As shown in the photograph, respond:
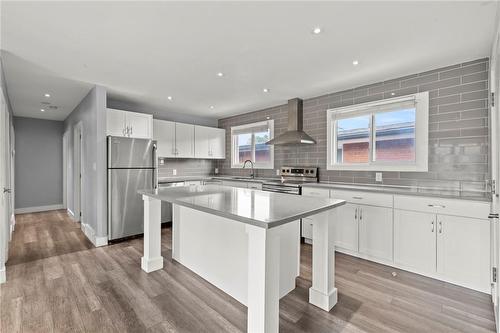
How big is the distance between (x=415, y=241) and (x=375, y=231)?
0.41 meters

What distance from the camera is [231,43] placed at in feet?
7.50

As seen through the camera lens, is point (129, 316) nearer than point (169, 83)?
Yes

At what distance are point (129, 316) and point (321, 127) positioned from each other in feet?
11.8

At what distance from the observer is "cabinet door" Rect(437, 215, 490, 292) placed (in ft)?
7.37

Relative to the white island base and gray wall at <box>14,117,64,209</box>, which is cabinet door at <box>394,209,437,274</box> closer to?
the white island base

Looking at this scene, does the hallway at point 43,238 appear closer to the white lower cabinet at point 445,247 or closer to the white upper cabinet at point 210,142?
the white upper cabinet at point 210,142

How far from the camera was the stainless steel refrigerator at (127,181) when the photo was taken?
12.0 feet

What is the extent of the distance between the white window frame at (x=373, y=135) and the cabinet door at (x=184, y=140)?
9.80ft

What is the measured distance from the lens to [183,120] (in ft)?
18.7

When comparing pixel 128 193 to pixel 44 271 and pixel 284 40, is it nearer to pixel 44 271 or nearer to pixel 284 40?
pixel 44 271

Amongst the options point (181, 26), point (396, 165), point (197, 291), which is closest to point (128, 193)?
point (197, 291)

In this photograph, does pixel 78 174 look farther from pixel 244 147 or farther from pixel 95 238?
pixel 244 147

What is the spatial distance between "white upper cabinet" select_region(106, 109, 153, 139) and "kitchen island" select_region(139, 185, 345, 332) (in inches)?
74.4

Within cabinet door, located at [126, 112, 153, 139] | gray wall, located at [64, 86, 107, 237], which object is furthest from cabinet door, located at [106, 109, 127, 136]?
gray wall, located at [64, 86, 107, 237]
